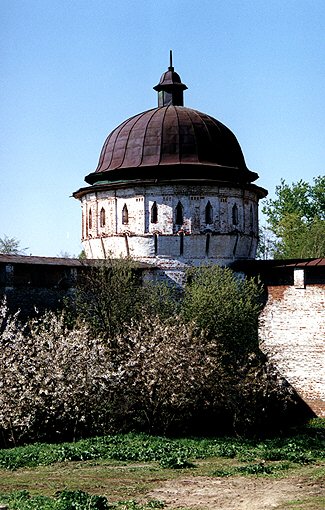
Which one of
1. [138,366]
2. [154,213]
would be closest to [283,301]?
[154,213]

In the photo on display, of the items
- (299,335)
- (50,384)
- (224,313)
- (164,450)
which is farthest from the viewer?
(299,335)

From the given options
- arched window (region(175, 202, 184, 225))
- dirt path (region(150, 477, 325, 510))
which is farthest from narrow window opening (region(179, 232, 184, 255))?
dirt path (region(150, 477, 325, 510))

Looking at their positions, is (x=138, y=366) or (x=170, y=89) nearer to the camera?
(x=138, y=366)

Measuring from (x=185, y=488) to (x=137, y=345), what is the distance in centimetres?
531

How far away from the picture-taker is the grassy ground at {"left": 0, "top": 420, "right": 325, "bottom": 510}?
1166cm

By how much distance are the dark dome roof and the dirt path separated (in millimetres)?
11581

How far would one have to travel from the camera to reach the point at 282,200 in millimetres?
42500

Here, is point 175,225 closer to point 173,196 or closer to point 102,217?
point 173,196

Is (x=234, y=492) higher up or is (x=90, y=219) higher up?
(x=90, y=219)

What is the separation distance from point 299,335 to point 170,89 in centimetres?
A: 918

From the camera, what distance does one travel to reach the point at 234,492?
1290 centimetres

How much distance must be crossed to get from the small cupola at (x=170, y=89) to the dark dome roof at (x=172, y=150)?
0.81 m

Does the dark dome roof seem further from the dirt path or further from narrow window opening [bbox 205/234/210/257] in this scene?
the dirt path

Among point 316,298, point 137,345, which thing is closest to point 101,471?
point 137,345
